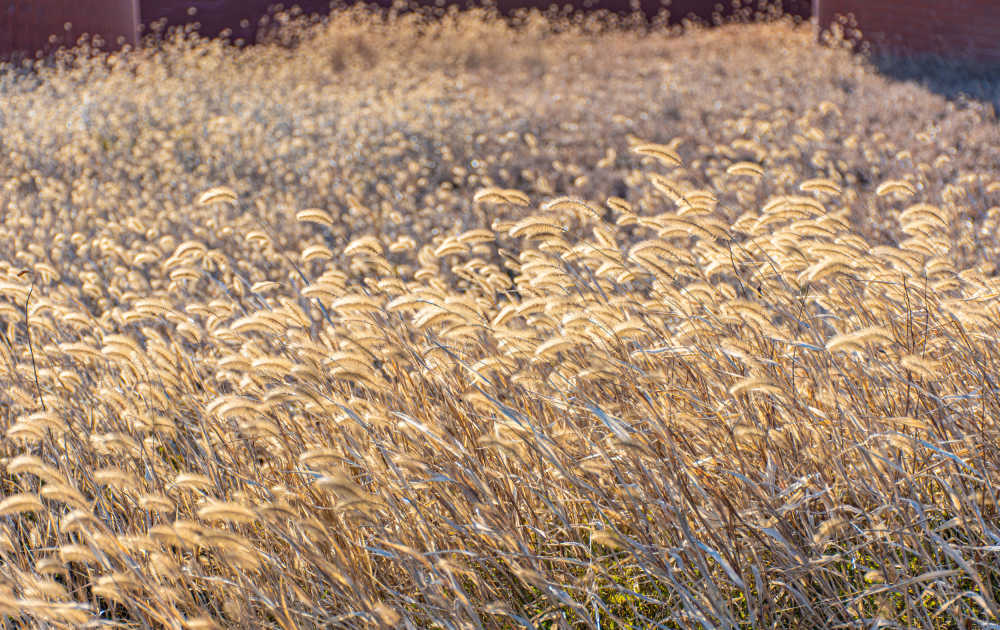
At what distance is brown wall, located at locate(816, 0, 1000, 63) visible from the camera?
1077cm

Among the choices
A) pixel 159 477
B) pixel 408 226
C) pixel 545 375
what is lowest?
pixel 408 226

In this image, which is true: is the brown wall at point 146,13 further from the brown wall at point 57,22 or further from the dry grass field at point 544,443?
the dry grass field at point 544,443

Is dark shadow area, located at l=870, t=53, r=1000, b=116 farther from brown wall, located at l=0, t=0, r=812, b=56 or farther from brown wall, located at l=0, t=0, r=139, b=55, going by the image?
brown wall, located at l=0, t=0, r=139, b=55

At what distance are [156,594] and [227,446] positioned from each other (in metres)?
0.80

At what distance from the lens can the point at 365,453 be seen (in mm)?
2396

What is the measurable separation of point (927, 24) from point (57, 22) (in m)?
11.9

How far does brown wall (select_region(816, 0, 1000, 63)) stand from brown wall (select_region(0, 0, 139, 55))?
1051cm

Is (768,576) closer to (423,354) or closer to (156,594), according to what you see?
(423,354)

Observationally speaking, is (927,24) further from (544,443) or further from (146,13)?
(146,13)

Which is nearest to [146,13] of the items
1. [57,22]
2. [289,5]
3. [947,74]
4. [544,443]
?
[289,5]

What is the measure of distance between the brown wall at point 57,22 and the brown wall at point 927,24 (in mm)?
10511

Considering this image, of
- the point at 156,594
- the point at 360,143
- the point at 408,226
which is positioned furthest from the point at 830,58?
the point at 156,594

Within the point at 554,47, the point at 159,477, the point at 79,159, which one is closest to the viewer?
the point at 159,477


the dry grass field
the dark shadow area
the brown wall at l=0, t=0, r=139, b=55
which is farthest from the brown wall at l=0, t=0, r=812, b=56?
the dry grass field
